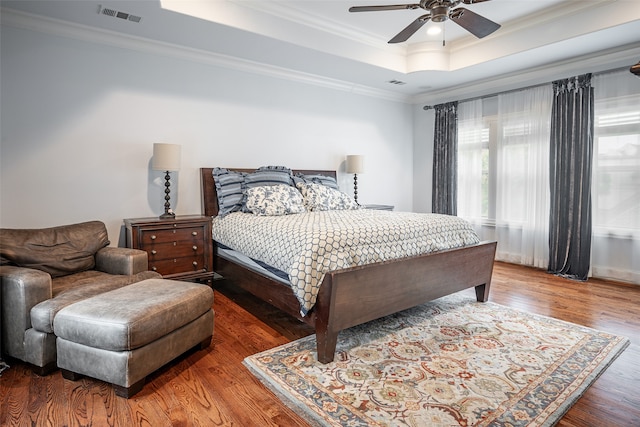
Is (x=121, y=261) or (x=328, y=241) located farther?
(x=121, y=261)

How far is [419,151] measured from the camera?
20.0 ft

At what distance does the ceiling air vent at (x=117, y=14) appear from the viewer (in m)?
2.90

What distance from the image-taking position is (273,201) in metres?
3.54

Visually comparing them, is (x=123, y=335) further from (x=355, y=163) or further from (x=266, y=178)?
(x=355, y=163)

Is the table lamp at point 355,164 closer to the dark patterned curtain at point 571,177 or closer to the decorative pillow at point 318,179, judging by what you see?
the decorative pillow at point 318,179

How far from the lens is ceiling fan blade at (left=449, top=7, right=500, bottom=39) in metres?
2.53

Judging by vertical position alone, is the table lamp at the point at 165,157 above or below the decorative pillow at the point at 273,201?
above

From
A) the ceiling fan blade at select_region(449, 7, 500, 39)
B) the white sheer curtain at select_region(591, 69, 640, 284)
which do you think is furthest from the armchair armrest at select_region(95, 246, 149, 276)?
the white sheer curtain at select_region(591, 69, 640, 284)

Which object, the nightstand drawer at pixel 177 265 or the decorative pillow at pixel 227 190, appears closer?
the nightstand drawer at pixel 177 265

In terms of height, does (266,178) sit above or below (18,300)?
above

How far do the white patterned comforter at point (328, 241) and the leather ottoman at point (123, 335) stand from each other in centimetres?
69

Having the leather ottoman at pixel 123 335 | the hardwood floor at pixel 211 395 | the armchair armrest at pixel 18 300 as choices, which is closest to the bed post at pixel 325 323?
the hardwood floor at pixel 211 395

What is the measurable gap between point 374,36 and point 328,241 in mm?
3017

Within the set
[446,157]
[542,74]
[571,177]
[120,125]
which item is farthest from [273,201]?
[542,74]
